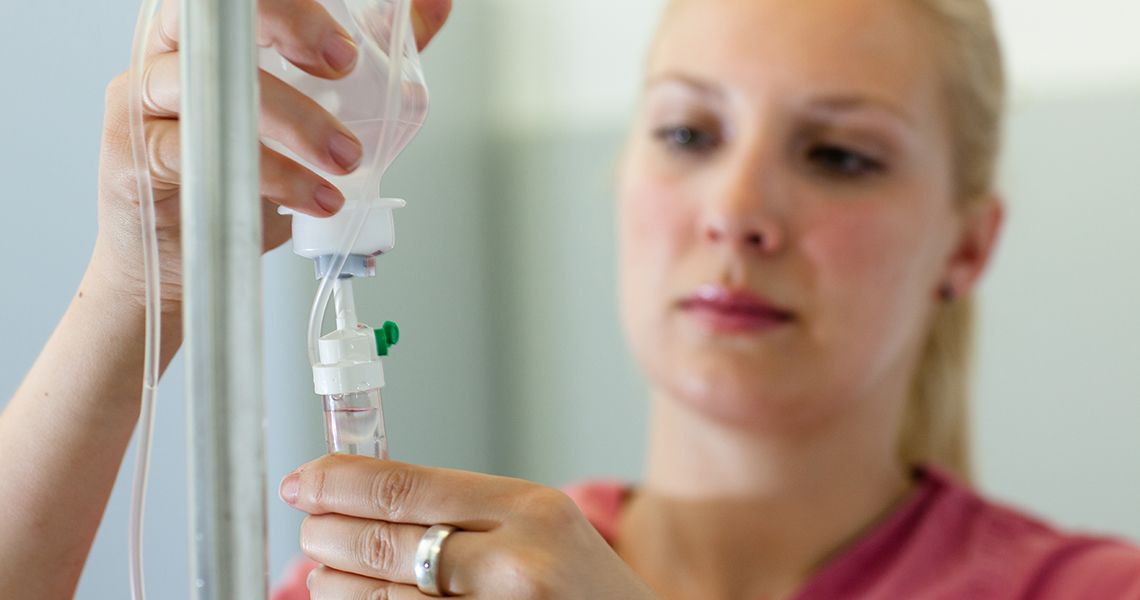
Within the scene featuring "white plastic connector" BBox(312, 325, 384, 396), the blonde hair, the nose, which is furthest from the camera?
the blonde hair

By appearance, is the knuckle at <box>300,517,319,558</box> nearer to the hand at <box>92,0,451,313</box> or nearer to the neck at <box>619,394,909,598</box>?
the hand at <box>92,0,451,313</box>

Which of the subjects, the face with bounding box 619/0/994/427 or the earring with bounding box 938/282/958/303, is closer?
the face with bounding box 619/0/994/427


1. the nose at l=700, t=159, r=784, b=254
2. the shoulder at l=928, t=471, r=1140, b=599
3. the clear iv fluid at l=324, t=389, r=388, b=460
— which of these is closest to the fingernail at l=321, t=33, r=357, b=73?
the clear iv fluid at l=324, t=389, r=388, b=460

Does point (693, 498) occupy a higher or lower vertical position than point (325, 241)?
lower

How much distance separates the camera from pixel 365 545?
1.53 ft

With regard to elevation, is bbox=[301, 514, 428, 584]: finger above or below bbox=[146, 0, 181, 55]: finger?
below

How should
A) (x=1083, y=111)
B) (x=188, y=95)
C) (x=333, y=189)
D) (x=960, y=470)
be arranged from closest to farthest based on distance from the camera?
1. (x=188, y=95)
2. (x=333, y=189)
3. (x=960, y=470)
4. (x=1083, y=111)

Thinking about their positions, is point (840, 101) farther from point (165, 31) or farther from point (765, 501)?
point (165, 31)

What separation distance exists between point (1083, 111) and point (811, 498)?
2.32 feet

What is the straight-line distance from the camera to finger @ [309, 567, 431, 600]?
46 centimetres

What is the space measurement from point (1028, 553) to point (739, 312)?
12.9 inches

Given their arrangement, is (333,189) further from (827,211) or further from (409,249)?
(409,249)

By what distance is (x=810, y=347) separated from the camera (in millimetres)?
951

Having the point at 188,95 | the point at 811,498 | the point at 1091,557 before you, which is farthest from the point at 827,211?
the point at 188,95
